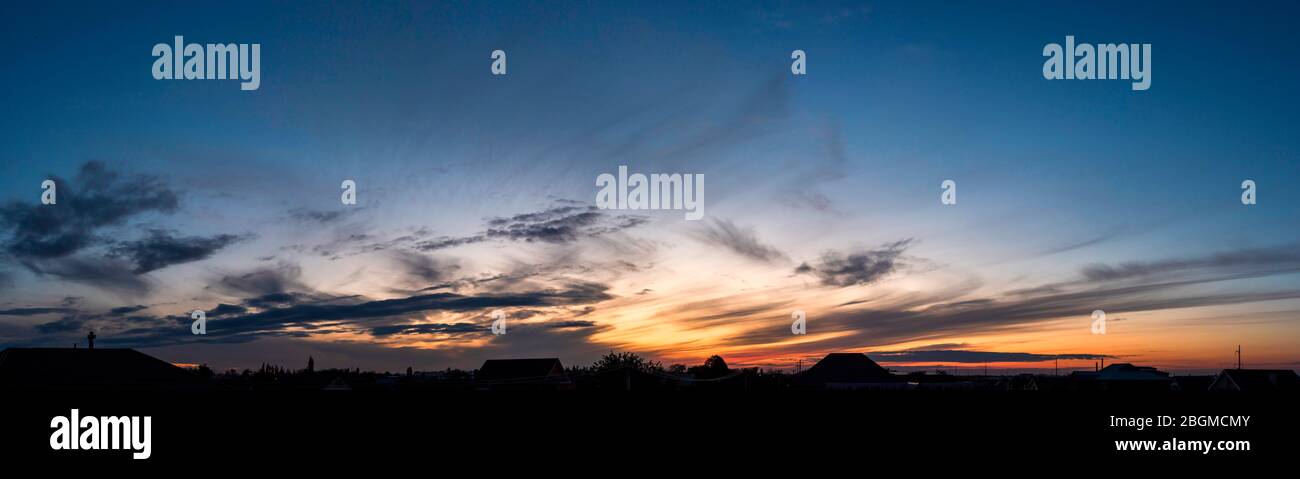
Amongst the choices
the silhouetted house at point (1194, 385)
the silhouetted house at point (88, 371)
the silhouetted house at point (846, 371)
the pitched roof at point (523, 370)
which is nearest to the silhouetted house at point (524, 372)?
the pitched roof at point (523, 370)

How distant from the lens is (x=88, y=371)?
51.4 m

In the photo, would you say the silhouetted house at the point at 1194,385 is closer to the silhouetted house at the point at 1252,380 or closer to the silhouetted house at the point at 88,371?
the silhouetted house at the point at 1252,380

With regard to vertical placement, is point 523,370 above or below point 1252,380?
above

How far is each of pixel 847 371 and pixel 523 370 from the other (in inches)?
1516

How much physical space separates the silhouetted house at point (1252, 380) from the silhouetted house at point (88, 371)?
8080cm

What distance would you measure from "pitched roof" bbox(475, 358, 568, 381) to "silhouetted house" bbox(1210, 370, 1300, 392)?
190 feet

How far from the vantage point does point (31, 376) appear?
49.6 metres

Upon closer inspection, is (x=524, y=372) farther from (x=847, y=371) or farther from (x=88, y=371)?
(x=847, y=371)

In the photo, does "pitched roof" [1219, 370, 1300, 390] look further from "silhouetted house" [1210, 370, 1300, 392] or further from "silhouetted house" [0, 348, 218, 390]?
"silhouetted house" [0, 348, 218, 390]

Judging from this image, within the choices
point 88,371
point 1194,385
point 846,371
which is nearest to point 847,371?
point 846,371

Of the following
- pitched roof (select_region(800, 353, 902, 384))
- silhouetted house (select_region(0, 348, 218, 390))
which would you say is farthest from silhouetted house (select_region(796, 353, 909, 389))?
silhouetted house (select_region(0, 348, 218, 390))

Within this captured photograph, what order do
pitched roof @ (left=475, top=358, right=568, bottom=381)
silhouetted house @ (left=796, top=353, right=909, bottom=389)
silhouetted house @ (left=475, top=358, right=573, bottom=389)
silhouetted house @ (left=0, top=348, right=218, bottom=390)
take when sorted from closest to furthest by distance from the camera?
silhouetted house @ (left=0, top=348, right=218, bottom=390) < silhouetted house @ (left=475, top=358, right=573, bottom=389) < pitched roof @ (left=475, top=358, right=568, bottom=381) < silhouetted house @ (left=796, top=353, right=909, bottom=389)

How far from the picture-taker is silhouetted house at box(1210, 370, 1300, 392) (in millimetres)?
70438

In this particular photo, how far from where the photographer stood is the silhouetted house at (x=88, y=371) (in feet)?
162
